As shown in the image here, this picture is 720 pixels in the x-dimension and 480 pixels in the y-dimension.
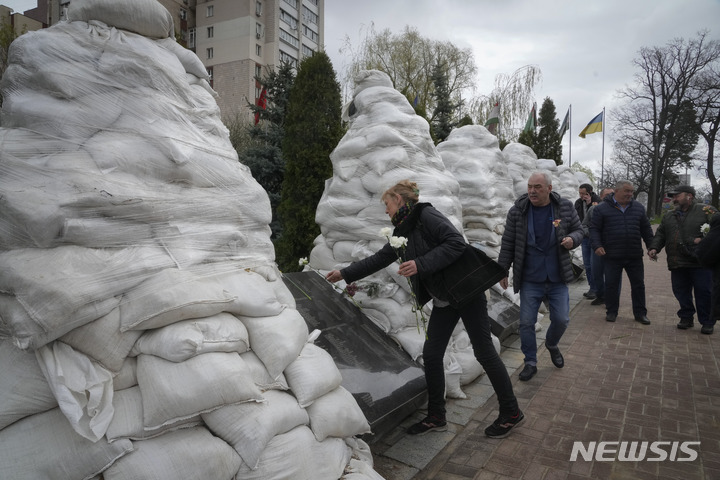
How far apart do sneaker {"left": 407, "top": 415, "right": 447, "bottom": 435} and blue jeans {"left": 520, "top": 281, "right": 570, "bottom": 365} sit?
1.36m

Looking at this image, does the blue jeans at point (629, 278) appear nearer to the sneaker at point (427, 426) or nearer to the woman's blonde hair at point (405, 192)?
the sneaker at point (427, 426)

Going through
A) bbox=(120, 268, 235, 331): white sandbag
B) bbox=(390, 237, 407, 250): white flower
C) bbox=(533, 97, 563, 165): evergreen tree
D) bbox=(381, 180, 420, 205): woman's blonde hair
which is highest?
bbox=(533, 97, 563, 165): evergreen tree

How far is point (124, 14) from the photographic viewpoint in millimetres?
2223

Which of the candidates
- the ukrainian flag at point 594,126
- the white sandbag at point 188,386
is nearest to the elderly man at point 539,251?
the white sandbag at point 188,386

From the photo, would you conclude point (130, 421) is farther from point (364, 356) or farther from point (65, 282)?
point (364, 356)

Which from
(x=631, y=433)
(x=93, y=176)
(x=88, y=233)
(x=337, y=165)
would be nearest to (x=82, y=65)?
(x=93, y=176)

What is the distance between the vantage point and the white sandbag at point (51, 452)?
5.05 ft

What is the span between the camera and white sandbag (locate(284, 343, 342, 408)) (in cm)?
202

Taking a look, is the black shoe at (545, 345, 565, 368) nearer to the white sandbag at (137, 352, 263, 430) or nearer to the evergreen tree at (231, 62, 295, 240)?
the white sandbag at (137, 352, 263, 430)

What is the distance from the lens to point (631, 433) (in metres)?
2.97

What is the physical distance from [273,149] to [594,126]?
48.4 feet

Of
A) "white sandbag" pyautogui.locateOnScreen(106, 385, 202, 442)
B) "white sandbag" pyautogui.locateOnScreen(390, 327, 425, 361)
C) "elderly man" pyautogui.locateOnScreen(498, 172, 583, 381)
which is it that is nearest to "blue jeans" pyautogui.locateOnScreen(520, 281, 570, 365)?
"elderly man" pyautogui.locateOnScreen(498, 172, 583, 381)

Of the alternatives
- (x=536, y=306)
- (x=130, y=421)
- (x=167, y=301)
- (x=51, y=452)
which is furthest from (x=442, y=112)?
(x=51, y=452)

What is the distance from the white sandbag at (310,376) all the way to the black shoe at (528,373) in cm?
230
